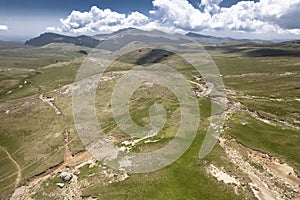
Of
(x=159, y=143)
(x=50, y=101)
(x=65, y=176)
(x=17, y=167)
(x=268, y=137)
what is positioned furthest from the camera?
(x=50, y=101)

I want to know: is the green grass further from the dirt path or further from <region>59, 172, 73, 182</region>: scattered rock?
the dirt path

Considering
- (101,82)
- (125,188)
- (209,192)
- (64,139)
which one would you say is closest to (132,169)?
(125,188)

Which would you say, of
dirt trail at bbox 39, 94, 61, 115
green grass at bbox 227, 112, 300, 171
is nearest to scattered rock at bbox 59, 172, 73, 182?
green grass at bbox 227, 112, 300, 171

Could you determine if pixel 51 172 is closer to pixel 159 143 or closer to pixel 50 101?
→ pixel 159 143

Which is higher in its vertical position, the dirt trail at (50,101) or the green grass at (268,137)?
the green grass at (268,137)

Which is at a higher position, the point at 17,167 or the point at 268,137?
the point at 268,137

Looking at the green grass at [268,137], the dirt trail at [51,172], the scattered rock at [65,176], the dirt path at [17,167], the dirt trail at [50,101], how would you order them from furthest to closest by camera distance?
1. the dirt trail at [50,101]
2. the dirt path at [17,167]
3. the green grass at [268,137]
4. the dirt trail at [51,172]
5. the scattered rock at [65,176]

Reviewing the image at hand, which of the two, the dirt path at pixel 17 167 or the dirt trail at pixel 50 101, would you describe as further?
the dirt trail at pixel 50 101

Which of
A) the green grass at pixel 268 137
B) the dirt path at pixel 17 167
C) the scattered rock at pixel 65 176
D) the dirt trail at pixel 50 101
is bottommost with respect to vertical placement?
the dirt path at pixel 17 167

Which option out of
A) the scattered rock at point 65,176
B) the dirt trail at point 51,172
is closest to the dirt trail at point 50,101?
the dirt trail at point 51,172

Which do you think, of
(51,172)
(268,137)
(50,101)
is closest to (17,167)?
(51,172)

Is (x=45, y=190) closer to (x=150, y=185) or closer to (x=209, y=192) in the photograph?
(x=150, y=185)

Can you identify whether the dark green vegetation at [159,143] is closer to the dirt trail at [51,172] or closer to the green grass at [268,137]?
the green grass at [268,137]
